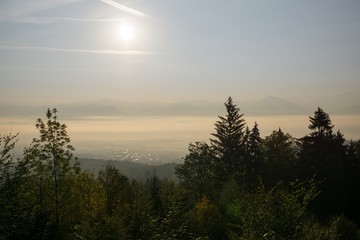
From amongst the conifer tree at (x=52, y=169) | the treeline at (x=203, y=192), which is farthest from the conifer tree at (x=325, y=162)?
the conifer tree at (x=52, y=169)

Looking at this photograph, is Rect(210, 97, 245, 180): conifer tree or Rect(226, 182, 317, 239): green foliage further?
Rect(210, 97, 245, 180): conifer tree

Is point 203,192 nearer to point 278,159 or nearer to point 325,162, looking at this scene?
point 278,159

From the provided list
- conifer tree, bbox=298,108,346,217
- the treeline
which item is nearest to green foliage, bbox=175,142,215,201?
the treeline

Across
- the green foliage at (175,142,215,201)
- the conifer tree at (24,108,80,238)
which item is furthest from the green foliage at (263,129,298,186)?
the conifer tree at (24,108,80,238)

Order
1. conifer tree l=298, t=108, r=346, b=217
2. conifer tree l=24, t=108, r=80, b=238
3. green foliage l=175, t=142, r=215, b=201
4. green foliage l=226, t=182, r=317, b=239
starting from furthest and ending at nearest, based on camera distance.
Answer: green foliage l=175, t=142, r=215, b=201, conifer tree l=298, t=108, r=346, b=217, conifer tree l=24, t=108, r=80, b=238, green foliage l=226, t=182, r=317, b=239

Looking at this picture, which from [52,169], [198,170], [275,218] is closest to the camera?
[275,218]

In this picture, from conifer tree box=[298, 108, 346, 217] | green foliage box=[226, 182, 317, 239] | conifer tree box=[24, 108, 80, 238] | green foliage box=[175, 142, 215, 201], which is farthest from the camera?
green foliage box=[175, 142, 215, 201]

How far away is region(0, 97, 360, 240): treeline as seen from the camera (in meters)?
16.1

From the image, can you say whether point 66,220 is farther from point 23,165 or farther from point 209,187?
→ point 209,187

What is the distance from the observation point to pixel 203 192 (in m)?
57.9

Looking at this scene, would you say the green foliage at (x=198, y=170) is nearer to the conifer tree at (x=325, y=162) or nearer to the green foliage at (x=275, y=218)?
the conifer tree at (x=325, y=162)

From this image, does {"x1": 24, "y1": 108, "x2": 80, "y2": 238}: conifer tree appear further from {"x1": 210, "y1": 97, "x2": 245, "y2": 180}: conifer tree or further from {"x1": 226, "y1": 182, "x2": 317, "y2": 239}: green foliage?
{"x1": 210, "y1": 97, "x2": 245, "y2": 180}: conifer tree

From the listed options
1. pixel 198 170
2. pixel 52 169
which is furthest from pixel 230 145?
pixel 52 169

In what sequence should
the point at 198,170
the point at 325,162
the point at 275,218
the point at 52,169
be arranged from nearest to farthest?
1. the point at 275,218
2. the point at 52,169
3. the point at 325,162
4. the point at 198,170
